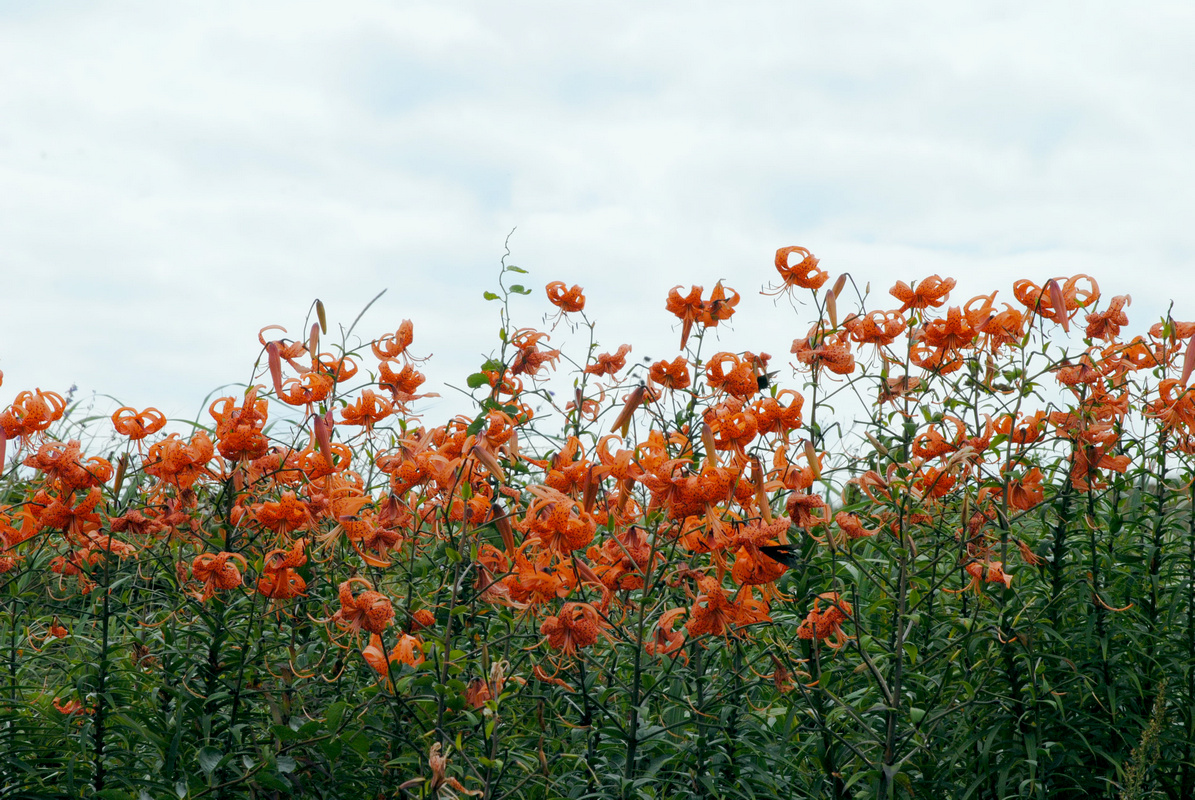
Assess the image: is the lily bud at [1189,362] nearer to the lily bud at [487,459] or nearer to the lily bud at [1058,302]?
the lily bud at [1058,302]

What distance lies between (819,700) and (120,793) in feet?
5.16

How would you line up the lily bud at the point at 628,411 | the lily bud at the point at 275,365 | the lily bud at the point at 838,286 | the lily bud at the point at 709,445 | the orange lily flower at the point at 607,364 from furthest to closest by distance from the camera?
1. the orange lily flower at the point at 607,364
2. the lily bud at the point at 838,286
3. the lily bud at the point at 275,365
4. the lily bud at the point at 628,411
5. the lily bud at the point at 709,445

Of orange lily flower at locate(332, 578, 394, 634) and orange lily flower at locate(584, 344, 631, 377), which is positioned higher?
orange lily flower at locate(584, 344, 631, 377)

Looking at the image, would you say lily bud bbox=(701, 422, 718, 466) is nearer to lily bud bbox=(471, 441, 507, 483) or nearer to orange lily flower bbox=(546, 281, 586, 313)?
lily bud bbox=(471, 441, 507, 483)

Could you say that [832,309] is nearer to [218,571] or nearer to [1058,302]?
[1058,302]

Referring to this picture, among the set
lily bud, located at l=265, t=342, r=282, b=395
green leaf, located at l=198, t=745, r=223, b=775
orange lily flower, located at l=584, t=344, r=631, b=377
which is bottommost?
green leaf, located at l=198, t=745, r=223, b=775

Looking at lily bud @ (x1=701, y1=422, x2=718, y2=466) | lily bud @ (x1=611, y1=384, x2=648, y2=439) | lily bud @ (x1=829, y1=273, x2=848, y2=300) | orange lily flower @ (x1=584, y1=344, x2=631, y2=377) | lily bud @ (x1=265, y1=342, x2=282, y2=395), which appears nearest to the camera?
lily bud @ (x1=701, y1=422, x2=718, y2=466)

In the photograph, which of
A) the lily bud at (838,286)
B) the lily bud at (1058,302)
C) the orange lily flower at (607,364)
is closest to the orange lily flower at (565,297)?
the orange lily flower at (607,364)

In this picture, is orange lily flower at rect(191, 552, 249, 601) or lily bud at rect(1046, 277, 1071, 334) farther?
lily bud at rect(1046, 277, 1071, 334)

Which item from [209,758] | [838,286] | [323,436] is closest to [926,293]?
[838,286]

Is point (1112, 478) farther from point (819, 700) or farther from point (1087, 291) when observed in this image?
point (819, 700)

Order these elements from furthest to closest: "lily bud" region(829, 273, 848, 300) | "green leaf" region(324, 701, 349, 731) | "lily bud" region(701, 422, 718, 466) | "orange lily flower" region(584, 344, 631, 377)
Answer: "orange lily flower" region(584, 344, 631, 377) → "lily bud" region(829, 273, 848, 300) → "green leaf" region(324, 701, 349, 731) → "lily bud" region(701, 422, 718, 466)

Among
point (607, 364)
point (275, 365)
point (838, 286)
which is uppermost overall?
point (838, 286)

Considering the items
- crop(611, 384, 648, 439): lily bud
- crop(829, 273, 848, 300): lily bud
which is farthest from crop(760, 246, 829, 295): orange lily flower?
crop(611, 384, 648, 439): lily bud
